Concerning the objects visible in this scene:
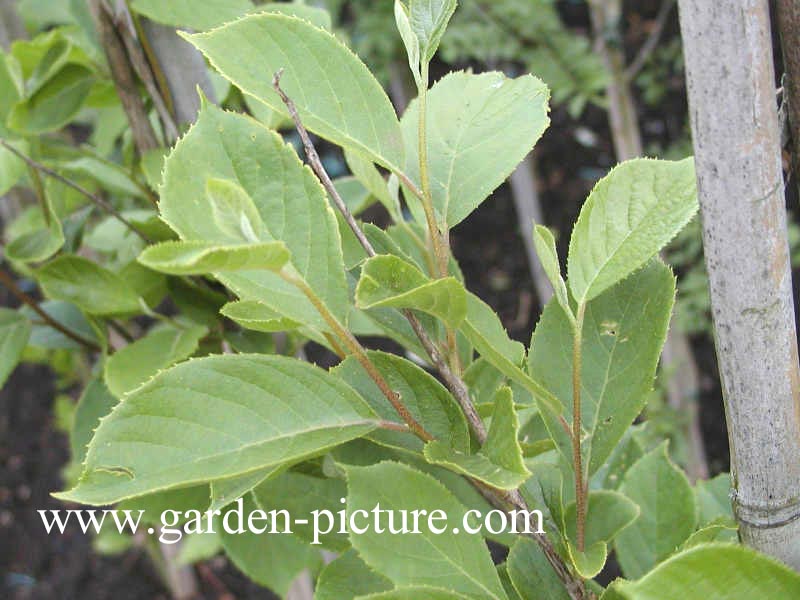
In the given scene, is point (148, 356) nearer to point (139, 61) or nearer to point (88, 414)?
Answer: point (88, 414)

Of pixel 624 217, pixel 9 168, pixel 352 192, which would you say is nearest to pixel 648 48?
pixel 352 192

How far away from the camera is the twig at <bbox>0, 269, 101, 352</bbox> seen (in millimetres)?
1036

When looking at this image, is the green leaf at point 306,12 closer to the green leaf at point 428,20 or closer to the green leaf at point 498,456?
the green leaf at point 428,20

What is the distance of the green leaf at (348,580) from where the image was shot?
643 millimetres

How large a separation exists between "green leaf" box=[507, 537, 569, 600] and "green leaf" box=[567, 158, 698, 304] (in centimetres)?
18

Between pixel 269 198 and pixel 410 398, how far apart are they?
16 centimetres

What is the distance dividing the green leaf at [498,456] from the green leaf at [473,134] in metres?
0.13

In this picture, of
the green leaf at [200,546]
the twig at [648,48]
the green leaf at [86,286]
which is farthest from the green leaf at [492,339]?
the twig at [648,48]

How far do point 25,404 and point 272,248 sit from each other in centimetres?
334

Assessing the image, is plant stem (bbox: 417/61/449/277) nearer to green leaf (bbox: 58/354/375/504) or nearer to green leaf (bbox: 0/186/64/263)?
green leaf (bbox: 58/354/375/504)

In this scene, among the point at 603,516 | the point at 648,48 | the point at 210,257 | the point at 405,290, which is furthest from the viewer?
the point at 648,48

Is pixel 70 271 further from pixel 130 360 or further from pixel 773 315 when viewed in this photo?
pixel 773 315

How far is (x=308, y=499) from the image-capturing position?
0.72 m

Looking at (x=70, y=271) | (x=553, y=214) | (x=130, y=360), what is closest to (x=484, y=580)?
(x=130, y=360)
